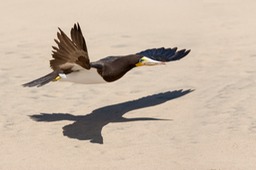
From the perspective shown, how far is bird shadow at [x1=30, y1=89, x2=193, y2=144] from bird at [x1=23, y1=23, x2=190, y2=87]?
1.64ft

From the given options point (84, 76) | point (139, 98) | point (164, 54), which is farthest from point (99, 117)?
point (164, 54)

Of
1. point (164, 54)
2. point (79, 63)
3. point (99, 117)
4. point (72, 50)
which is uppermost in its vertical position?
point (72, 50)

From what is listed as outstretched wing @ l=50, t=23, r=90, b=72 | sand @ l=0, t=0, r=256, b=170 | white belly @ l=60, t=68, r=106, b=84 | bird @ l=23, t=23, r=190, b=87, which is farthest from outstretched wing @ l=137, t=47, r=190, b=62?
outstretched wing @ l=50, t=23, r=90, b=72

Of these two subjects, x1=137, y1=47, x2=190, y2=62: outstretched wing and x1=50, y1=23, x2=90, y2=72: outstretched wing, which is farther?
x1=137, y1=47, x2=190, y2=62: outstretched wing

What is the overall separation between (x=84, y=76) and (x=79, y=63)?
0.35m

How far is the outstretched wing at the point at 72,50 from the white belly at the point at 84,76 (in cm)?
22

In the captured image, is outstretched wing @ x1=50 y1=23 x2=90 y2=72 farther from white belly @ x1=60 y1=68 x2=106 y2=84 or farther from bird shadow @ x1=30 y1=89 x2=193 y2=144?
bird shadow @ x1=30 y1=89 x2=193 y2=144

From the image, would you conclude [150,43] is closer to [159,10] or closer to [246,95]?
[159,10]

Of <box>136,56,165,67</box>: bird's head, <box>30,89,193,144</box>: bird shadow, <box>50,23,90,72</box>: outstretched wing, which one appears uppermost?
<box>50,23,90,72</box>: outstretched wing

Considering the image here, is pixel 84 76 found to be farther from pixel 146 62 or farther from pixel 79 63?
pixel 146 62

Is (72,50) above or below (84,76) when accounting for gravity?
above

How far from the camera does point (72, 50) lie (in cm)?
828

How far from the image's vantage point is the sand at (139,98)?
7809 millimetres

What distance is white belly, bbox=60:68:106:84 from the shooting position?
8641 millimetres
